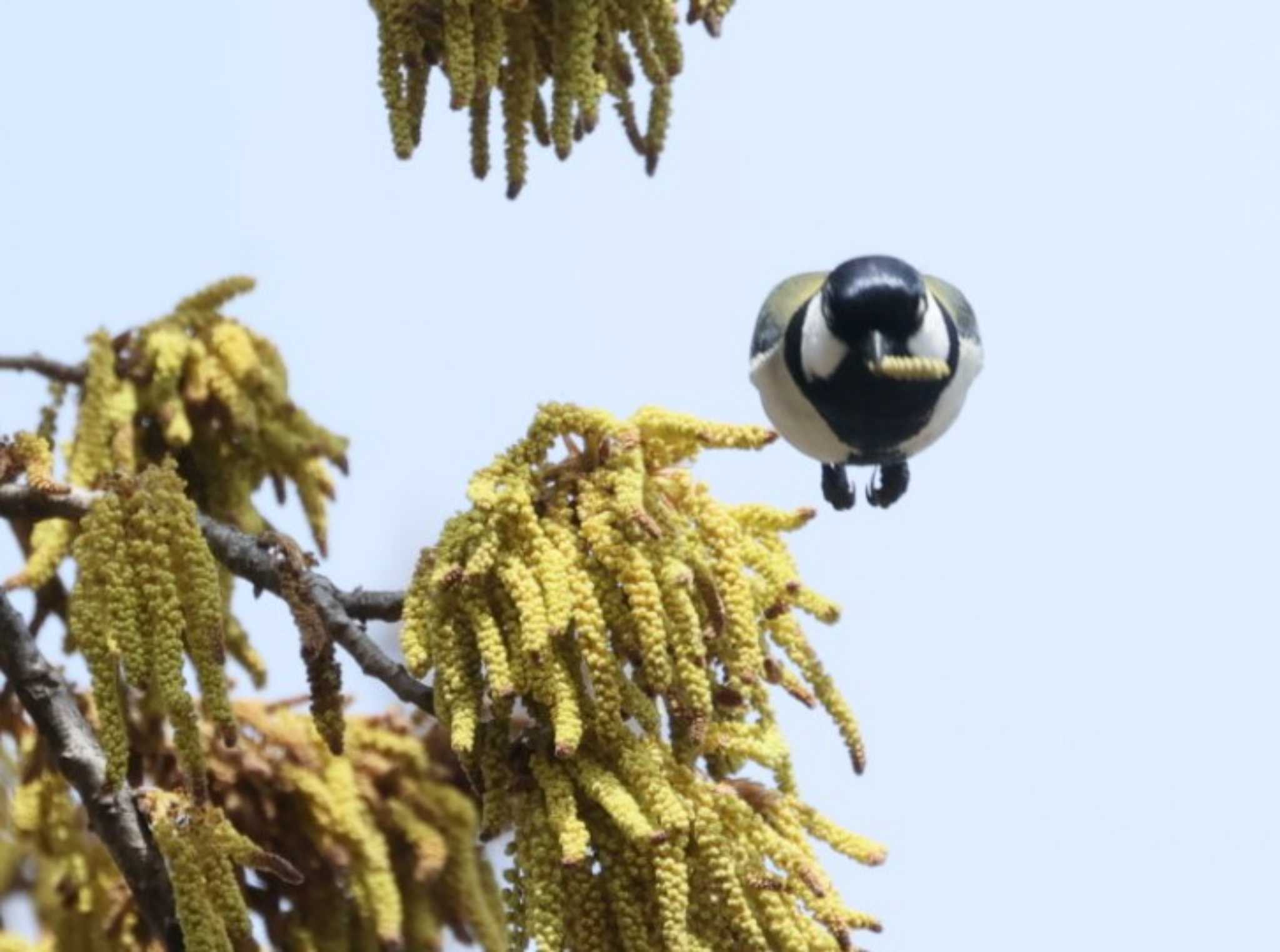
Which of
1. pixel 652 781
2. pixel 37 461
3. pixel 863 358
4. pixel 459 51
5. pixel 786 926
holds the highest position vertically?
pixel 863 358

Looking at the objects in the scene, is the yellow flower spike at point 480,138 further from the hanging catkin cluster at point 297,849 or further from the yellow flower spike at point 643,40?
the hanging catkin cluster at point 297,849

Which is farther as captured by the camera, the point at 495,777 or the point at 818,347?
the point at 818,347

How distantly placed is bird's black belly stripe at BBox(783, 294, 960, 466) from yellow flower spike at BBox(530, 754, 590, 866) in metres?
1.62

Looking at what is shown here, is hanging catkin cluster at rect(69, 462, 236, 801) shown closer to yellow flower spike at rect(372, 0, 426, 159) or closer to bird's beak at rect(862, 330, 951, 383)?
yellow flower spike at rect(372, 0, 426, 159)

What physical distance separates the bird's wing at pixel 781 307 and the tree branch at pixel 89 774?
1.75 meters

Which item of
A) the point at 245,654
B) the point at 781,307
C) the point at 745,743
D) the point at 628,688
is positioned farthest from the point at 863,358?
the point at 628,688

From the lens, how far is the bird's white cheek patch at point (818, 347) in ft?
12.6

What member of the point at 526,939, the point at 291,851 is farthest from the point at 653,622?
the point at 291,851

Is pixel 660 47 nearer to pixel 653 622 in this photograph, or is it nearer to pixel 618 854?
pixel 653 622

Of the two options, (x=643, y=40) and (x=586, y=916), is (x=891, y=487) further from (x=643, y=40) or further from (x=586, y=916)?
(x=586, y=916)

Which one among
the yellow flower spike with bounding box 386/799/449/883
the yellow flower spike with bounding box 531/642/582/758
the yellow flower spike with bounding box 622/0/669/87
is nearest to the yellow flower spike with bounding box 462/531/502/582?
the yellow flower spike with bounding box 531/642/582/758

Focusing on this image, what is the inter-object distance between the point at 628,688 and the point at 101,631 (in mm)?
521

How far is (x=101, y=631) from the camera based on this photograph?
91.2 inches

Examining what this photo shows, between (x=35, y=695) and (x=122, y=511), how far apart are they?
0.35 meters
